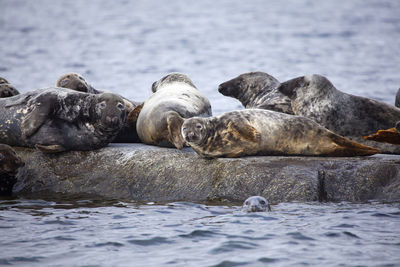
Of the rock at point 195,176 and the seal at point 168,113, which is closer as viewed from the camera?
the rock at point 195,176

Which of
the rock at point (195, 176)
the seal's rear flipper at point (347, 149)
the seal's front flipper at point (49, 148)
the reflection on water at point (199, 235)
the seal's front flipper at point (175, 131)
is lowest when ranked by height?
the reflection on water at point (199, 235)

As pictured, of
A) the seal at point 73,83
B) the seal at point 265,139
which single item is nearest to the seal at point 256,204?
the seal at point 265,139

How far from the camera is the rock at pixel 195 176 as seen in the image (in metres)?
6.95

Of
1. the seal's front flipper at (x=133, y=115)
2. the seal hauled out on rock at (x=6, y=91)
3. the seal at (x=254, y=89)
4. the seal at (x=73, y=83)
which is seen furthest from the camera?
the seal at (x=254, y=89)

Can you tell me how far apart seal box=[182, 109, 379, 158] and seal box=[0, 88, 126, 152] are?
38.2 inches

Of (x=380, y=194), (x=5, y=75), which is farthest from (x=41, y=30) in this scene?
(x=380, y=194)

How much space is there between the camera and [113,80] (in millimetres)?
25281

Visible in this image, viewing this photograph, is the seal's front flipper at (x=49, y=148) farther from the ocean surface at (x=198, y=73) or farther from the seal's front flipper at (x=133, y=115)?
the seal's front flipper at (x=133, y=115)

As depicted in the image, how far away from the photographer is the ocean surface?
5.63 meters

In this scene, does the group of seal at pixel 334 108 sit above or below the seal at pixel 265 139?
above

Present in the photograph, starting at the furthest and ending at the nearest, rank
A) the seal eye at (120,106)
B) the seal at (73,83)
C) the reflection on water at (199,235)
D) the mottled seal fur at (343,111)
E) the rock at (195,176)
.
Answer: the seal at (73,83) < the mottled seal fur at (343,111) < the seal eye at (120,106) < the rock at (195,176) < the reflection on water at (199,235)

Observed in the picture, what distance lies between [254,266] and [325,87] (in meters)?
4.14

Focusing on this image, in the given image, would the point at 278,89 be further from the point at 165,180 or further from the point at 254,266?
the point at 254,266

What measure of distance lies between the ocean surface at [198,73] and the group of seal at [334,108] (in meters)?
1.92
